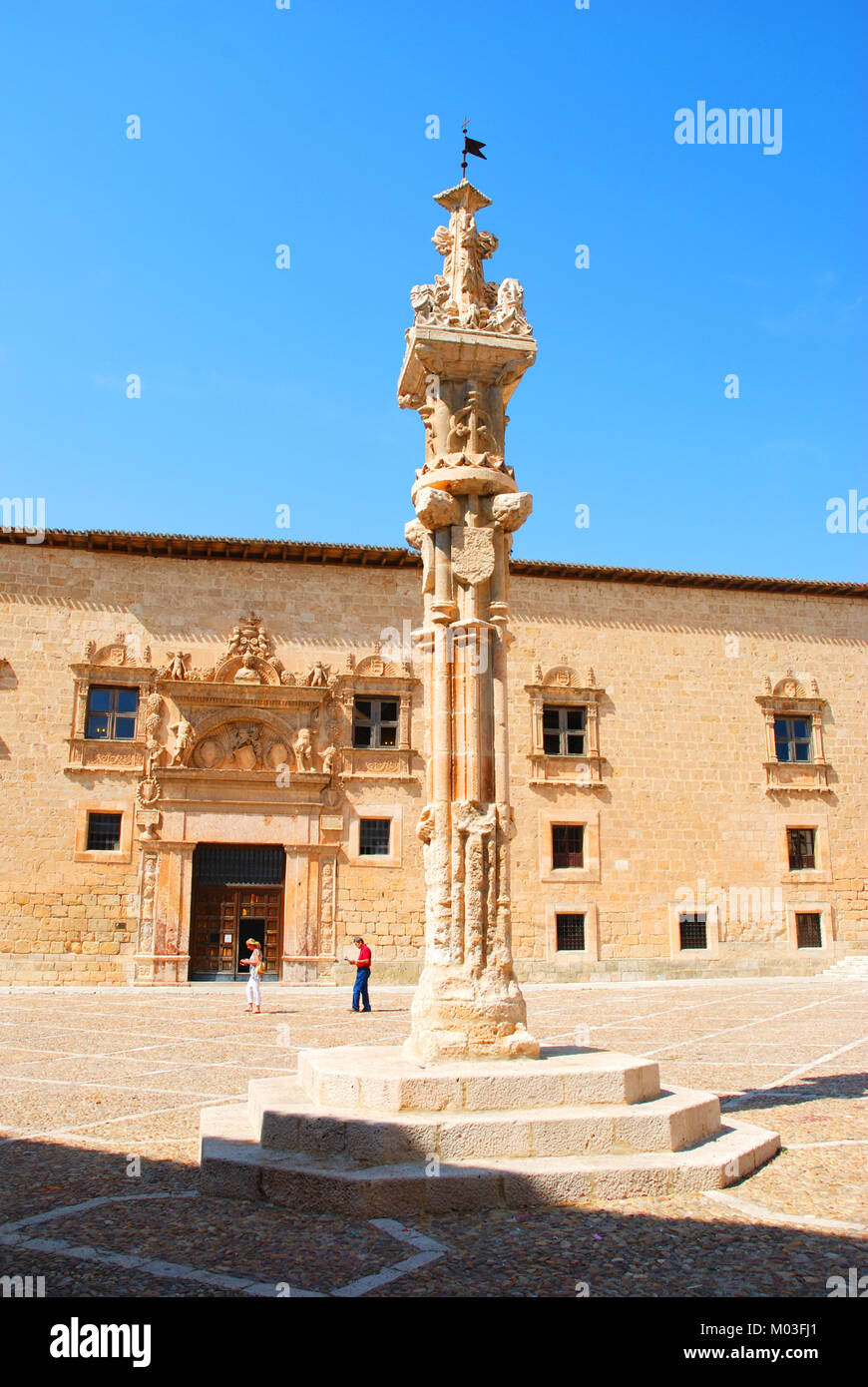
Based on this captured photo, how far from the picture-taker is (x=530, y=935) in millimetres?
20375

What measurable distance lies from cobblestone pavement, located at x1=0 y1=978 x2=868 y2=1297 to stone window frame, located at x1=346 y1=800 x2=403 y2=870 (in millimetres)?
9356

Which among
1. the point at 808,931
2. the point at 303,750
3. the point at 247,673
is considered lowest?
the point at 808,931

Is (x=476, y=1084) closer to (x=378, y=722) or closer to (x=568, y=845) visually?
(x=378, y=722)

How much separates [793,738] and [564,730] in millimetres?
5462

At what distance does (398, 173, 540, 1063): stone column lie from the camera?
19.5 ft

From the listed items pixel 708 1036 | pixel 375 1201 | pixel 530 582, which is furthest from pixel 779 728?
pixel 375 1201

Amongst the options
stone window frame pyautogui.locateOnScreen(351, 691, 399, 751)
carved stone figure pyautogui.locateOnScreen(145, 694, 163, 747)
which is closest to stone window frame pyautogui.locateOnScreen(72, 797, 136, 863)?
carved stone figure pyautogui.locateOnScreen(145, 694, 163, 747)

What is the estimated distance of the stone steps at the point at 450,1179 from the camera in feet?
14.9

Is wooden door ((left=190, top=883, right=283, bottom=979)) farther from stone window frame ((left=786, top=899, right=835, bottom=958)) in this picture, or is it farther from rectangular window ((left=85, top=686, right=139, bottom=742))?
stone window frame ((left=786, top=899, right=835, bottom=958))

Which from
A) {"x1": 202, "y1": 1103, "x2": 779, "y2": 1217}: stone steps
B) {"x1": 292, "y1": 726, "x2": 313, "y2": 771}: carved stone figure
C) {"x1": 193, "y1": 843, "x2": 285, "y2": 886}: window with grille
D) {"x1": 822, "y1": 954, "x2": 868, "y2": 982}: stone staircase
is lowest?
{"x1": 822, "y1": 954, "x2": 868, "y2": 982}: stone staircase

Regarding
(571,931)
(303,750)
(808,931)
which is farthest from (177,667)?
(808,931)

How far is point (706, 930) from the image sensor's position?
21.3 metres
